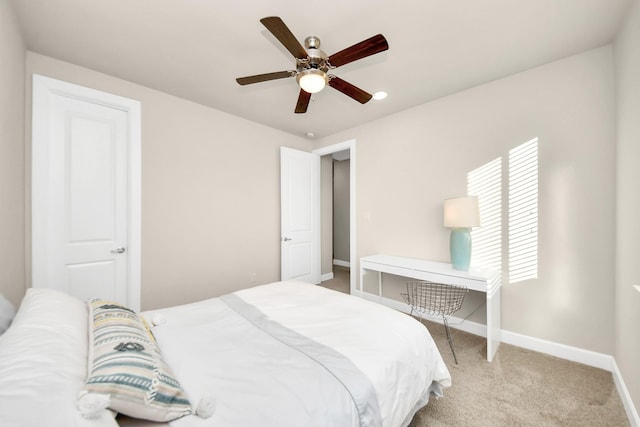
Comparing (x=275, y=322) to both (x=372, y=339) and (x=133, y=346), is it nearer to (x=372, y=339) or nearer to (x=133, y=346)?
(x=372, y=339)

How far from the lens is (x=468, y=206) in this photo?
2.37m

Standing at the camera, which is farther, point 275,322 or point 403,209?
point 403,209

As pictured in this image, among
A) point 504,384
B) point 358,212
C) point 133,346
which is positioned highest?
point 358,212

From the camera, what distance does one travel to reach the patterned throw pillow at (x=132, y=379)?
71 cm

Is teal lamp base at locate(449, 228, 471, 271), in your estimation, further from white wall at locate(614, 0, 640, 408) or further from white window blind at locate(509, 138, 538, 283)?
white wall at locate(614, 0, 640, 408)

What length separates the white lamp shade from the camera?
2352 millimetres

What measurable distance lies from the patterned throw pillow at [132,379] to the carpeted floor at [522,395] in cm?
137

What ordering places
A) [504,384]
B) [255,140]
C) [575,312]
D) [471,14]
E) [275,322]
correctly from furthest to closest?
1. [255,140]
2. [575,312]
3. [504,384]
4. [471,14]
5. [275,322]

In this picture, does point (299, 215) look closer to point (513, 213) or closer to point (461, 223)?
point (461, 223)

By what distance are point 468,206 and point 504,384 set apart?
1407mm

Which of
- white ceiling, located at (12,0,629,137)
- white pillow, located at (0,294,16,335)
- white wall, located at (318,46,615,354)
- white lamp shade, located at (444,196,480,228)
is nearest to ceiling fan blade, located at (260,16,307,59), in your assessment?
white ceiling, located at (12,0,629,137)

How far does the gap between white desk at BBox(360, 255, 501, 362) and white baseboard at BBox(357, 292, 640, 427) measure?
160 mm

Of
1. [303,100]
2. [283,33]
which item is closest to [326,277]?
[303,100]

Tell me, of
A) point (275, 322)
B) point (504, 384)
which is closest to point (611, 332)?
point (504, 384)
